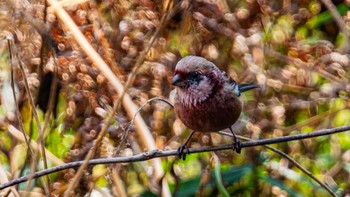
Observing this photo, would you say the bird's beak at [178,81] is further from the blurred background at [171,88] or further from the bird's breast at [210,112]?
the blurred background at [171,88]

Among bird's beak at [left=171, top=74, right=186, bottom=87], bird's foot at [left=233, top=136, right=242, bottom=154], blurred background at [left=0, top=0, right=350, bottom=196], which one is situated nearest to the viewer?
bird's foot at [left=233, top=136, right=242, bottom=154]

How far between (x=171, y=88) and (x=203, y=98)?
1382 millimetres

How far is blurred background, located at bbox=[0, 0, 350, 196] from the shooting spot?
4176mm

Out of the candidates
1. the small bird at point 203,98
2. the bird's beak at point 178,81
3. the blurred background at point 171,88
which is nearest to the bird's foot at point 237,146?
the small bird at point 203,98

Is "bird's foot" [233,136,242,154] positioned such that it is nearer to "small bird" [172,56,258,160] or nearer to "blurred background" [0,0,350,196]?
"small bird" [172,56,258,160]

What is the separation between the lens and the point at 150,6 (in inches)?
180

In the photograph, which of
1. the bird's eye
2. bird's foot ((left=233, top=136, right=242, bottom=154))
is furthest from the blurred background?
the bird's eye

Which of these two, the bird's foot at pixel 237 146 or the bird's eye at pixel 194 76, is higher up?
the bird's eye at pixel 194 76

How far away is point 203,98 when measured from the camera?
3131 millimetres

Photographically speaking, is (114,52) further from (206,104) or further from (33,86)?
(206,104)

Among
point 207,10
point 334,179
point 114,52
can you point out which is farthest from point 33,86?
point 334,179

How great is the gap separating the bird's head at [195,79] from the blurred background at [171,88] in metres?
0.87

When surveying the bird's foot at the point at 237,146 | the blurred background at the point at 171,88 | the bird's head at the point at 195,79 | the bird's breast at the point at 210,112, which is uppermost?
the bird's head at the point at 195,79

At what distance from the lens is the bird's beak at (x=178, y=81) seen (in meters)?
3.05
